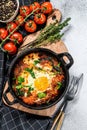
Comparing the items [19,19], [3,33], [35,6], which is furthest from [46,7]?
[3,33]

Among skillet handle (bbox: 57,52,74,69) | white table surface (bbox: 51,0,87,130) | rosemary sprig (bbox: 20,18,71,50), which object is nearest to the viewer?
skillet handle (bbox: 57,52,74,69)

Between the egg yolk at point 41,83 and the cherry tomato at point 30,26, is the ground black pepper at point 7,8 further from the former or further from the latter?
the egg yolk at point 41,83

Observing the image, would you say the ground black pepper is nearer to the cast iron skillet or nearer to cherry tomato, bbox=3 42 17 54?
cherry tomato, bbox=3 42 17 54

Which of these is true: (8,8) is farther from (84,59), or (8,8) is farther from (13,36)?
(84,59)

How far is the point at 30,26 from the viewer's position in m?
2.82

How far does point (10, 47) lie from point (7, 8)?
25 cm

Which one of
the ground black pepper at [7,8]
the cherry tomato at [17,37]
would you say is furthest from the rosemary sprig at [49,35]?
the ground black pepper at [7,8]

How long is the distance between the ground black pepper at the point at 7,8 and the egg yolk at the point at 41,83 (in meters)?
0.47

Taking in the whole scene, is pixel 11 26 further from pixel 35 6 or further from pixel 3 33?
pixel 35 6

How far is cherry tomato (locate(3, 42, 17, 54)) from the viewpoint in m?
2.79

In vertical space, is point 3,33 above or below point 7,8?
below

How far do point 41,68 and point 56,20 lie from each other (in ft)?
1.07

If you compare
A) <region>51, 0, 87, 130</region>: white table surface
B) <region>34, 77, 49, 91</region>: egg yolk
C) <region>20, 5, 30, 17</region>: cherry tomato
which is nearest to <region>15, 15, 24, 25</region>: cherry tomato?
<region>20, 5, 30, 17</region>: cherry tomato

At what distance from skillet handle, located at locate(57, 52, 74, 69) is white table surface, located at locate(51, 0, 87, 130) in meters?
0.12
